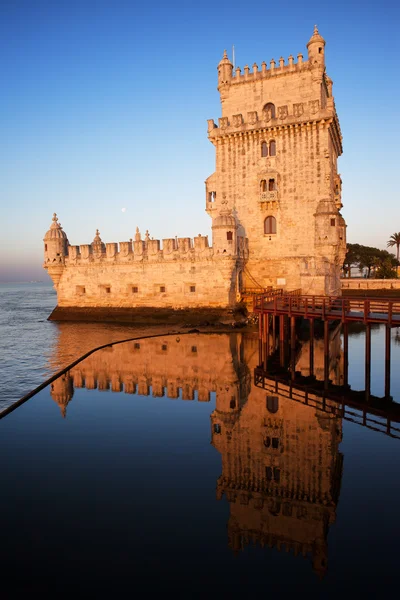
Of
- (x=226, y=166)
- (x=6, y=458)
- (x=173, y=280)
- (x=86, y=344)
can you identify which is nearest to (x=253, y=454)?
(x=6, y=458)

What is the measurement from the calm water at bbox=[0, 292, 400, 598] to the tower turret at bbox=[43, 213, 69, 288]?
70.6 ft

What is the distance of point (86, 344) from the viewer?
76.6 ft

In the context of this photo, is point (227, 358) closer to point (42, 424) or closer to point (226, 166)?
point (42, 424)

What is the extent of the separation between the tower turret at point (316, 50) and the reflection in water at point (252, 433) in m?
19.7

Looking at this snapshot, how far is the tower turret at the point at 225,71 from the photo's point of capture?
105 ft

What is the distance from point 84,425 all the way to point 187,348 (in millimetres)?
10178

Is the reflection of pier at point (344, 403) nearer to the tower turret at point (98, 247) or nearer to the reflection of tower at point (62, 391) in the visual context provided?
the reflection of tower at point (62, 391)

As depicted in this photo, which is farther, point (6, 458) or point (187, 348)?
point (187, 348)

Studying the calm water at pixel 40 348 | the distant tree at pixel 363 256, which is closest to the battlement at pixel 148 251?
the calm water at pixel 40 348

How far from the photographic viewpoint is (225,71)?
32.0 m

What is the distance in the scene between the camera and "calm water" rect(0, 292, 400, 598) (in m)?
6.33

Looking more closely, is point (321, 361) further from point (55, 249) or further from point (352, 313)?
point (55, 249)

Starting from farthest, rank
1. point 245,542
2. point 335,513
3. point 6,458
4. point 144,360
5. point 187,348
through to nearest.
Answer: point 187,348 → point 144,360 → point 6,458 → point 335,513 → point 245,542

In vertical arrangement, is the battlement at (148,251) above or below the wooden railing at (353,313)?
above
